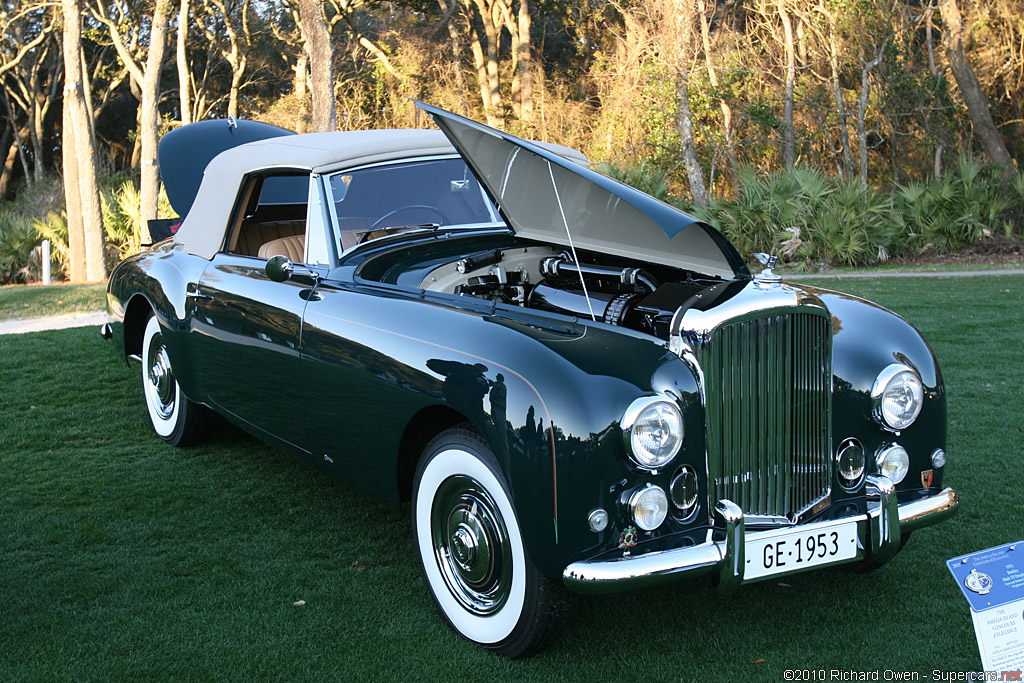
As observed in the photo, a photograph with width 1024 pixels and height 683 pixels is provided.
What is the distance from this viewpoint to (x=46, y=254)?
1584 centimetres

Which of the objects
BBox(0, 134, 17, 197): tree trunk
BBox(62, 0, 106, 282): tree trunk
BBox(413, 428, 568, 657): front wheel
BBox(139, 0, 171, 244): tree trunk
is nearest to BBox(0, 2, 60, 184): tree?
BBox(0, 134, 17, 197): tree trunk

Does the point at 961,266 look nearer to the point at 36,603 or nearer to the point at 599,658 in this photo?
the point at 599,658

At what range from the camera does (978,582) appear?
235 cm

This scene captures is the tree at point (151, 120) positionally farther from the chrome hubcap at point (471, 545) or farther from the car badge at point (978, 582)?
the car badge at point (978, 582)

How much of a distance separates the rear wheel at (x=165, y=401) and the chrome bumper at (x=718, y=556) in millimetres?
3314

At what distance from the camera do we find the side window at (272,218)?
4.75m

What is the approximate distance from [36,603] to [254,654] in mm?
1007

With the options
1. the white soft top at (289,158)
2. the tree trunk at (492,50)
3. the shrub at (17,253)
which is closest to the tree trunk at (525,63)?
the tree trunk at (492,50)

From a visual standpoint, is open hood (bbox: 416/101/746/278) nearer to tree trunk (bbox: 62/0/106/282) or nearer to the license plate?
the license plate

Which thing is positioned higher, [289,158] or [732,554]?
[289,158]

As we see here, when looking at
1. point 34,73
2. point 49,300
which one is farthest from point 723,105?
point 34,73

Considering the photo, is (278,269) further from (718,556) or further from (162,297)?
(718,556)

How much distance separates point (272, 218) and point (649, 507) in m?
3.47

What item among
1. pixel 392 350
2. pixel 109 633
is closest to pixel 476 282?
pixel 392 350
